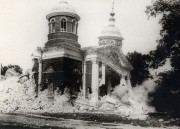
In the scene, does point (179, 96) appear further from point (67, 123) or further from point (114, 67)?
point (114, 67)

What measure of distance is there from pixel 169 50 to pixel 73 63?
A: 10.1 feet

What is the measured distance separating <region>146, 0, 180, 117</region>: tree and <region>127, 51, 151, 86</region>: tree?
0.39m

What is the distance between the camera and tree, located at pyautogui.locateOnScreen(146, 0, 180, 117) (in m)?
5.71

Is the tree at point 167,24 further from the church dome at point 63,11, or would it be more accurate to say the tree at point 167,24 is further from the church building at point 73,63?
the church dome at point 63,11

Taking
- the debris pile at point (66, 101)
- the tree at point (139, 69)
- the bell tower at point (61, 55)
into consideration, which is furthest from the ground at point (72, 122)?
the bell tower at point (61, 55)

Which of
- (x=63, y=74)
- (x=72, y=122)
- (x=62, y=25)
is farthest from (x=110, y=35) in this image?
(x=72, y=122)

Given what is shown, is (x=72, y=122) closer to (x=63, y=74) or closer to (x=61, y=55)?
(x=63, y=74)

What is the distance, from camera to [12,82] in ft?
25.4

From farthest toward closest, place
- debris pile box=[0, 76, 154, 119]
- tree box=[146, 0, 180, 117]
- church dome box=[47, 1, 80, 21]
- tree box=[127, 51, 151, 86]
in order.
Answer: church dome box=[47, 1, 80, 21], debris pile box=[0, 76, 154, 119], tree box=[127, 51, 151, 86], tree box=[146, 0, 180, 117]

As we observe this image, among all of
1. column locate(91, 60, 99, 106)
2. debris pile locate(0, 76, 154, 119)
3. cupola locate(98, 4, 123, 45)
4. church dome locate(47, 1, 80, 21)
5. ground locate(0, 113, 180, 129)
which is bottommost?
ground locate(0, 113, 180, 129)

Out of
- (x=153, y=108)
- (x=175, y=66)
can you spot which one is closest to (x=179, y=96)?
(x=175, y=66)

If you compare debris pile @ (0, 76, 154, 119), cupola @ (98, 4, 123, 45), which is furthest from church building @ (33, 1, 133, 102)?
cupola @ (98, 4, 123, 45)

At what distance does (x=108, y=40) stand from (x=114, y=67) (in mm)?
3486

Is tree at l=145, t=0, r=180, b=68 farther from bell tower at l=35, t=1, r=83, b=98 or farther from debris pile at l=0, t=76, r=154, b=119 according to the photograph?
bell tower at l=35, t=1, r=83, b=98
